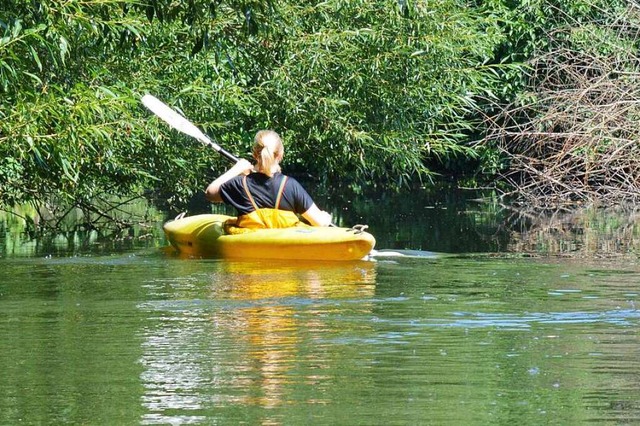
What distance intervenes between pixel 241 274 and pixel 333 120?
551 centimetres

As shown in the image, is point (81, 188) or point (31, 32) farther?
point (81, 188)

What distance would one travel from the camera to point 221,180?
440 inches

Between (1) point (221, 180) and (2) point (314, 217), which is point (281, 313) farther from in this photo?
(1) point (221, 180)

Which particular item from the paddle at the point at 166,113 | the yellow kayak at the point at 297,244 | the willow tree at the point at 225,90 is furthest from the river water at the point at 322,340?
the paddle at the point at 166,113

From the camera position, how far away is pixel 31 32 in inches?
369

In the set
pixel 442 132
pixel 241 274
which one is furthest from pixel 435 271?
pixel 442 132

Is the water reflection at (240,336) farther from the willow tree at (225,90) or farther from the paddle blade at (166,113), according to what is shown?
the paddle blade at (166,113)

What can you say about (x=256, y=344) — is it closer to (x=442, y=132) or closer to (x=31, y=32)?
(x=31, y=32)

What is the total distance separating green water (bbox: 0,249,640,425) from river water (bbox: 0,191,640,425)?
13 millimetres

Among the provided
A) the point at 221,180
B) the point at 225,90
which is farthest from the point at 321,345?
the point at 225,90

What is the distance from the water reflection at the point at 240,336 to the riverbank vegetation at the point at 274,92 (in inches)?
66.5

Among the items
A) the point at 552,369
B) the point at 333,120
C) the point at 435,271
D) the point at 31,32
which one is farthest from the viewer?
the point at 333,120

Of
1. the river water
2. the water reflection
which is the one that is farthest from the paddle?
the water reflection

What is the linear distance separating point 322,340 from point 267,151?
4.08 metres
